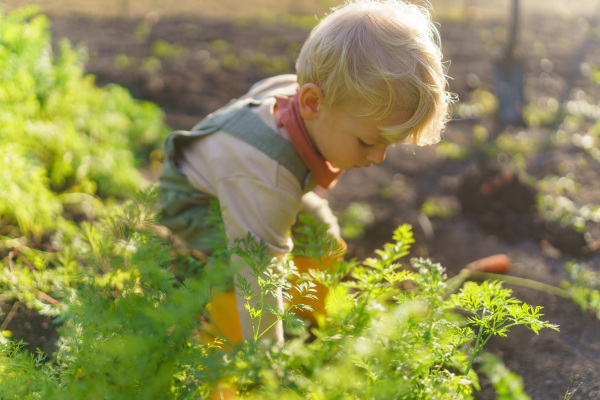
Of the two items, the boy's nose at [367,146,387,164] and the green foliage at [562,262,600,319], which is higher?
the boy's nose at [367,146,387,164]

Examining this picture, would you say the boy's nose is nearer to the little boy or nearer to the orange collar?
the little boy

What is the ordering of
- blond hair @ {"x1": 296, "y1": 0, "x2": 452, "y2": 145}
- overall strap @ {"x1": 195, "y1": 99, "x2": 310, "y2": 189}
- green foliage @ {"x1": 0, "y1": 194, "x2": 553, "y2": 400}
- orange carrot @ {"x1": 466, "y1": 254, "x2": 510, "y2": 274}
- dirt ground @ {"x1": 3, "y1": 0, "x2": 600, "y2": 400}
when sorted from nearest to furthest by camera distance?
1. green foliage @ {"x1": 0, "y1": 194, "x2": 553, "y2": 400}
2. blond hair @ {"x1": 296, "y1": 0, "x2": 452, "y2": 145}
3. overall strap @ {"x1": 195, "y1": 99, "x2": 310, "y2": 189}
4. dirt ground @ {"x1": 3, "y1": 0, "x2": 600, "y2": 400}
5. orange carrot @ {"x1": 466, "y1": 254, "x2": 510, "y2": 274}

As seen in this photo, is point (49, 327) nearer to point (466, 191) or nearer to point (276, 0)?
point (466, 191)

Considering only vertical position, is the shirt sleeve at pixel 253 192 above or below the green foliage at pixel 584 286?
above

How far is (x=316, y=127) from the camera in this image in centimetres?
183

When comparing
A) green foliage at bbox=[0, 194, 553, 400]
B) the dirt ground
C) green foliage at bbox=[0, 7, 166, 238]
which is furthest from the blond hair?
green foliage at bbox=[0, 7, 166, 238]

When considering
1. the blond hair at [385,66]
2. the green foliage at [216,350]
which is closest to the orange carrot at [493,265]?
the blond hair at [385,66]

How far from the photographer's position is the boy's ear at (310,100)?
171 centimetres

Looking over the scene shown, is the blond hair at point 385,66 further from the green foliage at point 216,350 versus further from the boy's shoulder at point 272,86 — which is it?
the boy's shoulder at point 272,86

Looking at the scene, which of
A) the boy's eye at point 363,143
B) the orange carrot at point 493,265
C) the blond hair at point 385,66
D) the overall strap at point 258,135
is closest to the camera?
the blond hair at point 385,66

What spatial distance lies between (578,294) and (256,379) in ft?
5.42

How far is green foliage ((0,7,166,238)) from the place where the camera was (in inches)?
89.3

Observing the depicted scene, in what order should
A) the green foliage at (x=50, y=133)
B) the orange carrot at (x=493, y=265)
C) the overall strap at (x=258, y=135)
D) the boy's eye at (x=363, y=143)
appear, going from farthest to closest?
the orange carrot at (x=493, y=265)
the green foliage at (x=50, y=133)
the overall strap at (x=258, y=135)
the boy's eye at (x=363, y=143)

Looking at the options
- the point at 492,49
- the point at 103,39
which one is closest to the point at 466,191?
the point at 492,49
